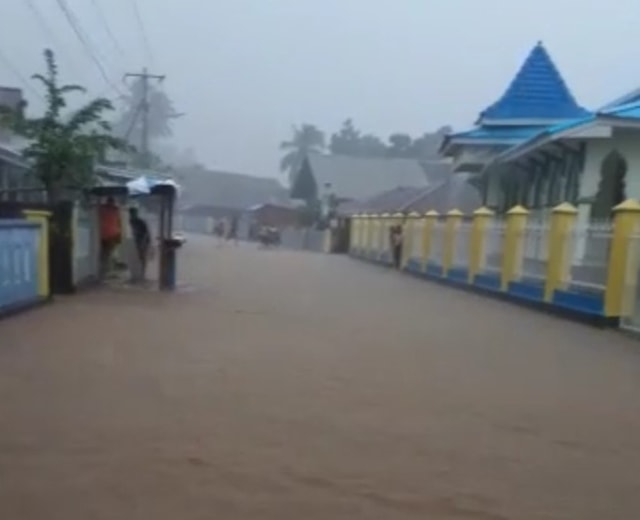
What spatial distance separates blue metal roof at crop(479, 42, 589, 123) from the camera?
2788 cm

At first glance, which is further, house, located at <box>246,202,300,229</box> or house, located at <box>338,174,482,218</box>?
house, located at <box>246,202,300,229</box>

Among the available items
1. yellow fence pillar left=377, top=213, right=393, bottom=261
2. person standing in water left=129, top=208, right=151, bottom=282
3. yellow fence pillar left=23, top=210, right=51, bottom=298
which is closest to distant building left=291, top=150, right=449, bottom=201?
yellow fence pillar left=377, top=213, right=393, bottom=261

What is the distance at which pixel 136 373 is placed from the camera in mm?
8000

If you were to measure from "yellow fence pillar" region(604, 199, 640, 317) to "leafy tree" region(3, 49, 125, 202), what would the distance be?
350 inches

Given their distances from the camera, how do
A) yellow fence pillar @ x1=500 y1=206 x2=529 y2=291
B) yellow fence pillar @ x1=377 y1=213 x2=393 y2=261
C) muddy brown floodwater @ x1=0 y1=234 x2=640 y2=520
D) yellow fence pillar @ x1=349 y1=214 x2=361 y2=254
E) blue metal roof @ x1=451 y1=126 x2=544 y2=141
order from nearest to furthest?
muddy brown floodwater @ x1=0 y1=234 x2=640 y2=520, yellow fence pillar @ x1=500 y1=206 x2=529 y2=291, blue metal roof @ x1=451 y1=126 x2=544 y2=141, yellow fence pillar @ x1=377 y1=213 x2=393 y2=261, yellow fence pillar @ x1=349 y1=214 x2=361 y2=254

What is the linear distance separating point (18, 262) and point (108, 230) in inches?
244

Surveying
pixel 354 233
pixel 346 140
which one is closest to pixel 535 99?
pixel 354 233

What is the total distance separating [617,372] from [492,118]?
64.3 ft

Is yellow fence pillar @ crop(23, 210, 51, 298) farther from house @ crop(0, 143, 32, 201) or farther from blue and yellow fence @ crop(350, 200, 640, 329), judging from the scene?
blue and yellow fence @ crop(350, 200, 640, 329)

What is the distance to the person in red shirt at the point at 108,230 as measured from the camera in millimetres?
18422

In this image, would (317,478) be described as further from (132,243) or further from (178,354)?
(132,243)

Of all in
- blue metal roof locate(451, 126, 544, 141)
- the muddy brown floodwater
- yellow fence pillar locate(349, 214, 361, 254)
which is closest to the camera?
the muddy brown floodwater

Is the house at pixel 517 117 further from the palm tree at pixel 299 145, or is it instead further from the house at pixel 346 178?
the palm tree at pixel 299 145

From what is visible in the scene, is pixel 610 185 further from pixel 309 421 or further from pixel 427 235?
pixel 309 421
